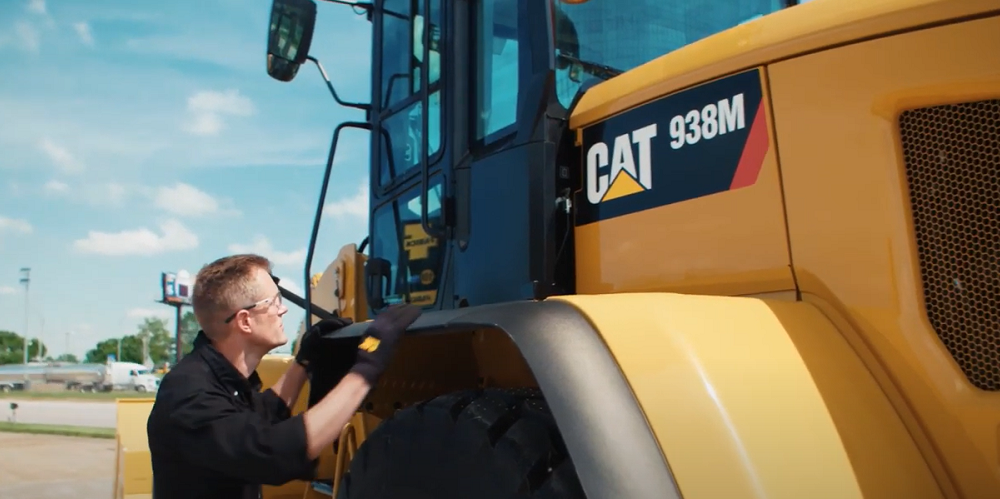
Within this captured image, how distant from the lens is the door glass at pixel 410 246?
132 inches

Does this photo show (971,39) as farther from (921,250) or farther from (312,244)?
(312,244)

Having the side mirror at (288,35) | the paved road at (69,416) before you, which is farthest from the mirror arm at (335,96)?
the paved road at (69,416)

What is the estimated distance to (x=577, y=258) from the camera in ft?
8.82

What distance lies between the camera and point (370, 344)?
2287mm

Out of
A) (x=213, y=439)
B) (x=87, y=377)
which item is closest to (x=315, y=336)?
(x=213, y=439)

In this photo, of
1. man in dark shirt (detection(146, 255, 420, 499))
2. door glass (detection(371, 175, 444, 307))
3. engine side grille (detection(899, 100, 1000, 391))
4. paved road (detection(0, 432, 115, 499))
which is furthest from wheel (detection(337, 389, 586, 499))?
paved road (detection(0, 432, 115, 499))

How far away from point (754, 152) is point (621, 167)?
1.55 ft

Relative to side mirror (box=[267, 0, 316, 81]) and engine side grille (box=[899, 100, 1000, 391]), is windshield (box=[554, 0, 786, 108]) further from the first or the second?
side mirror (box=[267, 0, 316, 81])

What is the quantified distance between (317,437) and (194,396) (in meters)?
0.36

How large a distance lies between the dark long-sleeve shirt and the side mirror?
5.67 ft

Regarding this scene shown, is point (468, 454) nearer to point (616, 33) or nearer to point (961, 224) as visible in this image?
point (961, 224)

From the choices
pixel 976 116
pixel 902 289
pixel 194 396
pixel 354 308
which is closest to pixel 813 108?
pixel 976 116

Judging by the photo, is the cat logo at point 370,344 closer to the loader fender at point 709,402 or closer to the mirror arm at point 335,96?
the loader fender at point 709,402

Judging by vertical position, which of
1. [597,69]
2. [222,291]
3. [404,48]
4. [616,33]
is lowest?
[222,291]
